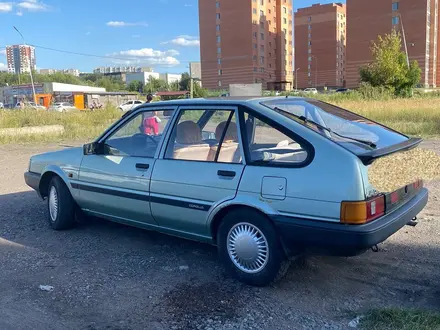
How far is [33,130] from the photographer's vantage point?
21047 mm

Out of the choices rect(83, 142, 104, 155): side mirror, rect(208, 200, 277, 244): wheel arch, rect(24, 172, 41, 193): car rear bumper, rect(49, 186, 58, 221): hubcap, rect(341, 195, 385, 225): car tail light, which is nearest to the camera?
rect(341, 195, 385, 225): car tail light

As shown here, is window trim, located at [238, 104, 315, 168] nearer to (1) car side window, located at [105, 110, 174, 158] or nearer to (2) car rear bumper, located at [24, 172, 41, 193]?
(1) car side window, located at [105, 110, 174, 158]

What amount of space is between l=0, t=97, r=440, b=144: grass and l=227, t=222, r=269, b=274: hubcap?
15.5m

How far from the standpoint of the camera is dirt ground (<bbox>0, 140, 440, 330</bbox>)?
3.48 metres

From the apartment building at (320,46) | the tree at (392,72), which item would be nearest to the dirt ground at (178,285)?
the tree at (392,72)

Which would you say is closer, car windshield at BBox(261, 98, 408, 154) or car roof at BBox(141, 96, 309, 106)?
car windshield at BBox(261, 98, 408, 154)

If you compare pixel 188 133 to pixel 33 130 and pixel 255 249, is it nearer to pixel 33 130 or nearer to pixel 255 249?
pixel 255 249

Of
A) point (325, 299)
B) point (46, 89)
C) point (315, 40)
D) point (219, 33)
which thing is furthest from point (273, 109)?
point (315, 40)

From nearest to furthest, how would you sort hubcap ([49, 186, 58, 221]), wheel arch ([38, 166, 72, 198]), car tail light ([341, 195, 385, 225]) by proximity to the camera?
car tail light ([341, 195, 385, 225]) → wheel arch ([38, 166, 72, 198]) → hubcap ([49, 186, 58, 221])

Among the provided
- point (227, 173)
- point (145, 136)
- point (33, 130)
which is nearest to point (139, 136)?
point (145, 136)

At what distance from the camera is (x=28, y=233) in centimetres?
579

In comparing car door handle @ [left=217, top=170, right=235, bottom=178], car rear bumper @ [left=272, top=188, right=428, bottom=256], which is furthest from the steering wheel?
car rear bumper @ [left=272, top=188, right=428, bottom=256]

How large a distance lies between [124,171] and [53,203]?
1587 millimetres

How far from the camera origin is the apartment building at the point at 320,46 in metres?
102
